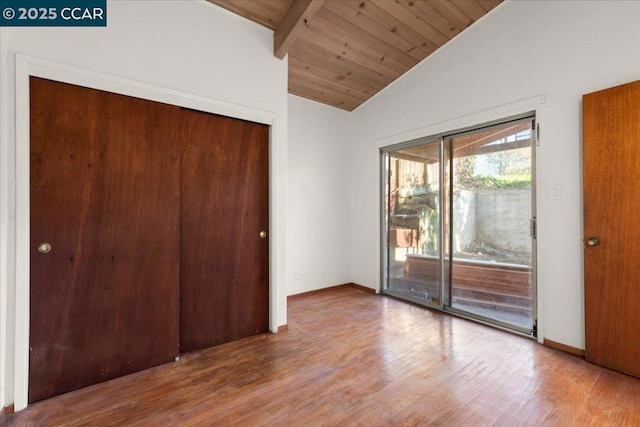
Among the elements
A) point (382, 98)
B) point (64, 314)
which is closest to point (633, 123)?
point (382, 98)

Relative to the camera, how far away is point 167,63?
7.33 ft

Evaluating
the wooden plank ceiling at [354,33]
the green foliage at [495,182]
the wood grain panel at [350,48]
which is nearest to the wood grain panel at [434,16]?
the wooden plank ceiling at [354,33]

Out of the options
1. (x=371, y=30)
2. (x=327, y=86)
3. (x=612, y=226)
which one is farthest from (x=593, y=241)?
(x=327, y=86)

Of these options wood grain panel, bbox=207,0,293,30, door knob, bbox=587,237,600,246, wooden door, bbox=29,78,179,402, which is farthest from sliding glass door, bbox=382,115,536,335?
wooden door, bbox=29,78,179,402

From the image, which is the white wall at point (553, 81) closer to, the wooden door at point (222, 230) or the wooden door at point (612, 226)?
the wooden door at point (612, 226)

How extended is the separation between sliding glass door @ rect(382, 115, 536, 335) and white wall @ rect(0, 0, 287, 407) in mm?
1838

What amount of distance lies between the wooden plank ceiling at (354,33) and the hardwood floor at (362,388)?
2.77 meters

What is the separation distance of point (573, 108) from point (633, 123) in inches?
17.0

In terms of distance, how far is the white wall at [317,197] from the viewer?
12.9 feet

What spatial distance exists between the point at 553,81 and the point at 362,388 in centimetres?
296

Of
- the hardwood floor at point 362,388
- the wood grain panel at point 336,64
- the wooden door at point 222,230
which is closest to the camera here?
the hardwood floor at point 362,388

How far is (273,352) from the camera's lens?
2432mm

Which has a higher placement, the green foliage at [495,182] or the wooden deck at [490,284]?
the green foliage at [495,182]

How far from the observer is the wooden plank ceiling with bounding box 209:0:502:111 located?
2557 mm
